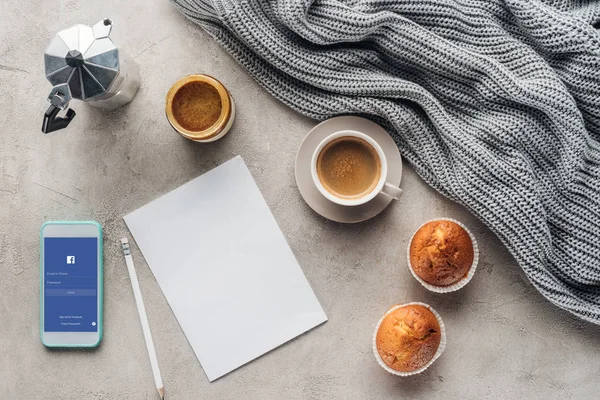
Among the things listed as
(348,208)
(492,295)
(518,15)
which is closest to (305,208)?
(348,208)

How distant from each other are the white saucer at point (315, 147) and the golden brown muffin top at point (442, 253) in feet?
0.31

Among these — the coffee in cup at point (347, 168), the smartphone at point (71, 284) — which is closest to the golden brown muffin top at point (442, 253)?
the coffee in cup at point (347, 168)

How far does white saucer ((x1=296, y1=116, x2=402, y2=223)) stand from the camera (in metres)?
0.93

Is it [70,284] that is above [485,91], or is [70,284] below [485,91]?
below

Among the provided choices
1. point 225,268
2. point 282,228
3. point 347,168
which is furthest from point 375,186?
point 225,268

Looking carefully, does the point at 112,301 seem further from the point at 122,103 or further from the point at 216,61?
the point at 216,61

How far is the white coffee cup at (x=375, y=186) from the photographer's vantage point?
888 mm

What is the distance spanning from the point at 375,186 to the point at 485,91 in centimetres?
24

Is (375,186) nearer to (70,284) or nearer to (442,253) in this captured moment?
(442,253)

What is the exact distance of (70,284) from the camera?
973mm

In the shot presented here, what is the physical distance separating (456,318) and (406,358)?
0.14 metres

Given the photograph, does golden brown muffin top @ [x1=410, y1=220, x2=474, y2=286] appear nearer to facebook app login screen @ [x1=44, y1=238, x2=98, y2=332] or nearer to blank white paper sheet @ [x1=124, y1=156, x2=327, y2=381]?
blank white paper sheet @ [x1=124, y1=156, x2=327, y2=381]

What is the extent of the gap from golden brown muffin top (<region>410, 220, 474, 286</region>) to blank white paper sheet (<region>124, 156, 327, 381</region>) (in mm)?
205

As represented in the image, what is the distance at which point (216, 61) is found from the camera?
0.97 meters
